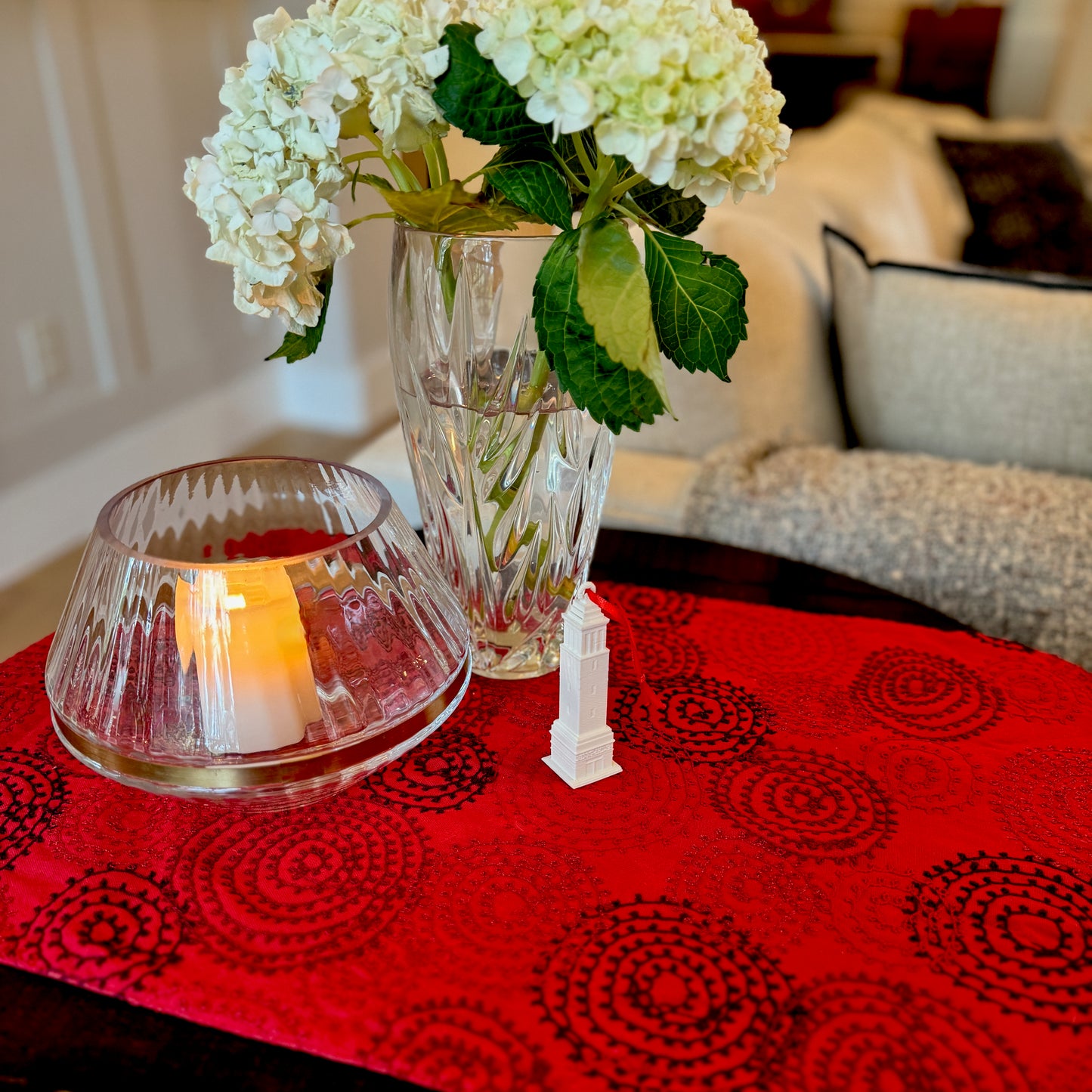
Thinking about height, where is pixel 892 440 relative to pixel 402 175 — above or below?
below

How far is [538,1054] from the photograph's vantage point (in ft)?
1.43

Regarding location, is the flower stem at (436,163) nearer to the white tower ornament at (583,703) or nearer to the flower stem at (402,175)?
the flower stem at (402,175)

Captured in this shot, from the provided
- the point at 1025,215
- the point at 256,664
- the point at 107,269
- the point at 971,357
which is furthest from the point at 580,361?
the point at 1025,215

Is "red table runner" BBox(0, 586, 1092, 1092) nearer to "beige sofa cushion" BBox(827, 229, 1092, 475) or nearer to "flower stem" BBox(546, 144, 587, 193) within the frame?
"flower stem" BBox(546, 144, 587, 193)

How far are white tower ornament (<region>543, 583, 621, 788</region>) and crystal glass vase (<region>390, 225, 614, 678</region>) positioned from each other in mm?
105

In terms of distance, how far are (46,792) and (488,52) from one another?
49cm

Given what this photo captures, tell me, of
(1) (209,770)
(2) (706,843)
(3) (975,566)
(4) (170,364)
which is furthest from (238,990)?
(4) (170,364)

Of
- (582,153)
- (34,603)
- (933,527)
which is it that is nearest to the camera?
(582,153)

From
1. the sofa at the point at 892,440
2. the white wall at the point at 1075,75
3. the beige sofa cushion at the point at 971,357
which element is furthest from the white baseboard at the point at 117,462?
the white wall at the point at 1075,75

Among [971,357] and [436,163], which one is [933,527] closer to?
[971,357]

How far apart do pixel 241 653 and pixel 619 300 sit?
277 mm

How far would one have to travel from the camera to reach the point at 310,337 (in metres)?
0.62

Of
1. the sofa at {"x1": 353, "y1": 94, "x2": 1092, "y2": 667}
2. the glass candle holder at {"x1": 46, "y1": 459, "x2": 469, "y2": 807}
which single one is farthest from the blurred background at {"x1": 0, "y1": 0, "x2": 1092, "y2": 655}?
the glass candle holder at {"x1": 46, "y1": 459, "x2": 469, "y2": 807}

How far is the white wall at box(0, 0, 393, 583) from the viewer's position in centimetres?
181
